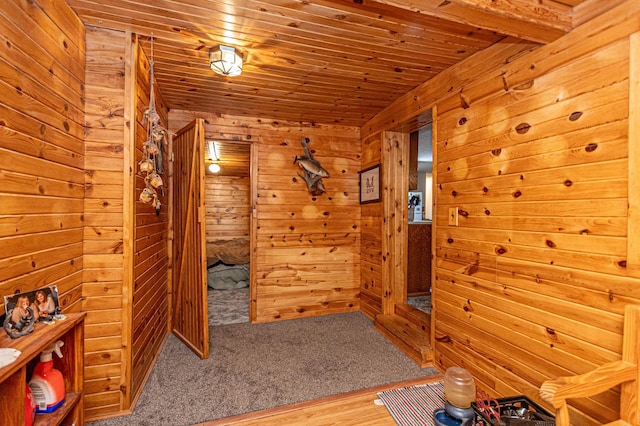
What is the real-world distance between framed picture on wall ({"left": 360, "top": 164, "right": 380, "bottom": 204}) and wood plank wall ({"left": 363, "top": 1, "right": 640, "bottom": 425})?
1127 mm

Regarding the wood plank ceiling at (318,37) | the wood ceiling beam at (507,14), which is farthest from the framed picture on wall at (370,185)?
the wood ceiling beam at (507,14)

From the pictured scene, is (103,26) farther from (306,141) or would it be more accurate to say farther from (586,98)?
(586,98)

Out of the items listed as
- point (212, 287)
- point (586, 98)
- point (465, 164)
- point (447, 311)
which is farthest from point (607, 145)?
point (212, 287)

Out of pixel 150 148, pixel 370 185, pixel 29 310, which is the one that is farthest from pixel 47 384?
pixel 370 185

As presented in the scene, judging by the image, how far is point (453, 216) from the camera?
2.33m

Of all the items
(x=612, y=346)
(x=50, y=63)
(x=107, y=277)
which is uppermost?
(x=50, y=63)

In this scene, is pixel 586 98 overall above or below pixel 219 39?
below

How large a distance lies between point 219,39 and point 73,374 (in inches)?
78.8

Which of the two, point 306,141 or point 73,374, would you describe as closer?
point 73,374

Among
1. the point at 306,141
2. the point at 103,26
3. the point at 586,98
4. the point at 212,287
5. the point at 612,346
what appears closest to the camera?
the point at 612,346

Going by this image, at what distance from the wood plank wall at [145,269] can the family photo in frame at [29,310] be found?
2.13ft

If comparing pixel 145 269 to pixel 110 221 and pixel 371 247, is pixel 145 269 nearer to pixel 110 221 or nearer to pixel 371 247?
pixel 110 221

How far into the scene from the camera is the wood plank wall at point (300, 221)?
3.60 m

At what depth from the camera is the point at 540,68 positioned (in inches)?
67.1
